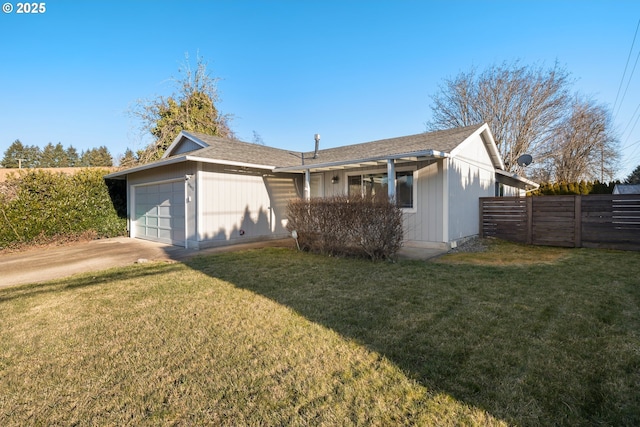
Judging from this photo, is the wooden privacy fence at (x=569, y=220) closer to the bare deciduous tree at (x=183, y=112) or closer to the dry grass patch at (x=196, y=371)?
the dry grass patch at (x=196, y=371)

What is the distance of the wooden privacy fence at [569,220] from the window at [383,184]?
11.3ft

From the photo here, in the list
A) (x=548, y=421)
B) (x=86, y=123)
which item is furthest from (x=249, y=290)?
(x=86, y=123)

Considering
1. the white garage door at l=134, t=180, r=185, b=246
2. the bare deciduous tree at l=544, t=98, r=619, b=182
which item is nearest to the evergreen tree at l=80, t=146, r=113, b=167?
the white garage door at l=134, t=180, r=185, b=246

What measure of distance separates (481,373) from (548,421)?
1.81 ft

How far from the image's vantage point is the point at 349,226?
23.5ft

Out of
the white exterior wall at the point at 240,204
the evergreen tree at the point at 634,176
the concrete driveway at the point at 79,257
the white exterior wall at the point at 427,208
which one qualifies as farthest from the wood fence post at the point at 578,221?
the evergreen tree at the point at 634,176

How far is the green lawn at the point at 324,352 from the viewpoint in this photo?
2.05 meters

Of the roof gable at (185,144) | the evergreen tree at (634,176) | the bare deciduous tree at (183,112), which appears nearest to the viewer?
the roof gable at (185,144)

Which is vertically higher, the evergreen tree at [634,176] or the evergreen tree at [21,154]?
the evergreen tree at [21,154]

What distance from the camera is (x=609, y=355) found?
106 inches

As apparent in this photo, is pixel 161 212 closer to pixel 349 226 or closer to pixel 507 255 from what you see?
pixel 349 226

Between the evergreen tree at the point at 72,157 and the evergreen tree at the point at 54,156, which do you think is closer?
the evergreen tree at the point at 54,156

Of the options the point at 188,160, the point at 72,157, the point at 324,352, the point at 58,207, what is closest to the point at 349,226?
the point at 324,352

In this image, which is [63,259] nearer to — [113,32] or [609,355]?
[113,32]
